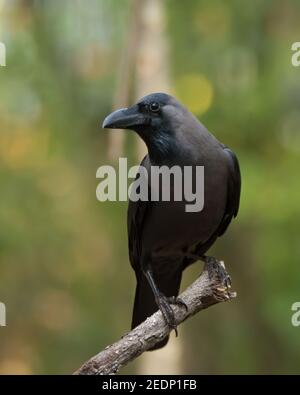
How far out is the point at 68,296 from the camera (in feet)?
39.4

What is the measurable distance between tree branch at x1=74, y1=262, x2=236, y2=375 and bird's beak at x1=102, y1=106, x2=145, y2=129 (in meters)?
1.12

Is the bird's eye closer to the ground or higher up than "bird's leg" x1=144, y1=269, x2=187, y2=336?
higher up

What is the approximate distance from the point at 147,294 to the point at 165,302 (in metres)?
0.72

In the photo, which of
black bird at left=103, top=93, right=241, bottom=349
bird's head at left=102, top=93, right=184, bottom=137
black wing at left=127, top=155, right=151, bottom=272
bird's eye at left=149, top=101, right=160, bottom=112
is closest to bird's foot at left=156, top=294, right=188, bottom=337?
black bird at left=103, top=93, right=241, bottom=349

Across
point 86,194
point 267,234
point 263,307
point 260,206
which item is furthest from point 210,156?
point 86,194

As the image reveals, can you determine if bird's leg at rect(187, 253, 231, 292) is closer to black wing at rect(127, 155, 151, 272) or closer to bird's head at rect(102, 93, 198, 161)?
black wing at rect(127, 155, 151, 272)

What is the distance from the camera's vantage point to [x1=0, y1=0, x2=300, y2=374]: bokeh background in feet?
29.9

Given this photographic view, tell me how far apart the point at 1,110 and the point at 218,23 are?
341cm

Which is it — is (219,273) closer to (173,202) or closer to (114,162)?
(173,202)

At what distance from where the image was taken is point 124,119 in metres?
5.13

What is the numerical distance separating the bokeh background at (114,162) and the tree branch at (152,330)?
338 centimetres

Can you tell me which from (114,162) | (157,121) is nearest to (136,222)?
(157,121)

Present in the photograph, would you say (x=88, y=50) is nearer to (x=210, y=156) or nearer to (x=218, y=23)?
(x=218, y=23)
